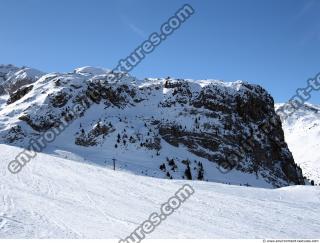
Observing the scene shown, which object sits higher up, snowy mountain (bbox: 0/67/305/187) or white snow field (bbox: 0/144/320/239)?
snowy mountain (bbox: 0/67/305/187)

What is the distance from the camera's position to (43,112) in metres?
88.4

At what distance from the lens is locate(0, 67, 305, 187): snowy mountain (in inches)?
2997

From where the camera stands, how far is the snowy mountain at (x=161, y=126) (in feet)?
250

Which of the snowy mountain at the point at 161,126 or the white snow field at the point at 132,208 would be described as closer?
the white snow field at the point at 132,208

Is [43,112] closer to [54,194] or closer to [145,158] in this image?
[145,158]

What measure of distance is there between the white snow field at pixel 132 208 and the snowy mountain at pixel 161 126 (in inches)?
1662

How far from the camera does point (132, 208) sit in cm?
1669

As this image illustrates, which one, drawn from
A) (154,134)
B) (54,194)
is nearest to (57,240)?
(54,194)

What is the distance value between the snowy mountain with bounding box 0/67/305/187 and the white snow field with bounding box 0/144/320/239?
138ft

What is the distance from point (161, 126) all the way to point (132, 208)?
7430 centimetres

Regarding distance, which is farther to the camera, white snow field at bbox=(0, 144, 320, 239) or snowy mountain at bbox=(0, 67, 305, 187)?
snowy mountain at bbox=(0, 67, 305, 187)

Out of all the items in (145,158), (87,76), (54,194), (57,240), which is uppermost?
(87,76)

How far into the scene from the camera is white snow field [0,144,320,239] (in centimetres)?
1298

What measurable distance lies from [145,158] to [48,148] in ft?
56.5
